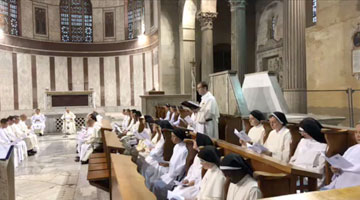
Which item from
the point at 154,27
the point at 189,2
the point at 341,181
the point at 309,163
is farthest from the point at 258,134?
the point at 154,27

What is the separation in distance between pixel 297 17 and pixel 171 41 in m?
10.0

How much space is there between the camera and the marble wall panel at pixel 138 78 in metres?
21.6

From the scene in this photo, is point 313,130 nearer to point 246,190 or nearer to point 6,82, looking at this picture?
point 246,190

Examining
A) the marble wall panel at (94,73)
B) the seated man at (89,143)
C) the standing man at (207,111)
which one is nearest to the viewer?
the standing man at (207,111)

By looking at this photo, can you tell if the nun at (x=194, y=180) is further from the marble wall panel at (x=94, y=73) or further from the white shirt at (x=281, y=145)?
the marble wall panel at (x=94, y=73)

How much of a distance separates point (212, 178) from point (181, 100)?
1057cm

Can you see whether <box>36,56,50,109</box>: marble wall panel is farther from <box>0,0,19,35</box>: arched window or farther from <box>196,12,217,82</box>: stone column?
<box>196,12,217,82</box>: stone column

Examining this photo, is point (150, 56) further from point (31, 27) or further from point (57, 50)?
point (31, 27)

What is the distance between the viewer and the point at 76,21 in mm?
23062

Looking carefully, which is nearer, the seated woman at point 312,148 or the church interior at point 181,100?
the church interior at point 181,100

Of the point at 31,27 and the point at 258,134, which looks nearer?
the point at 258,134

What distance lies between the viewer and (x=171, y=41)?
1664cm

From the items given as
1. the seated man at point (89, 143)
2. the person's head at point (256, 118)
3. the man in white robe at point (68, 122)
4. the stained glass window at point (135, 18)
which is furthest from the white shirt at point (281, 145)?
the stained glass window at point (135, 18)

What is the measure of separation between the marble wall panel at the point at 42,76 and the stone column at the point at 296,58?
1877 centimetres
